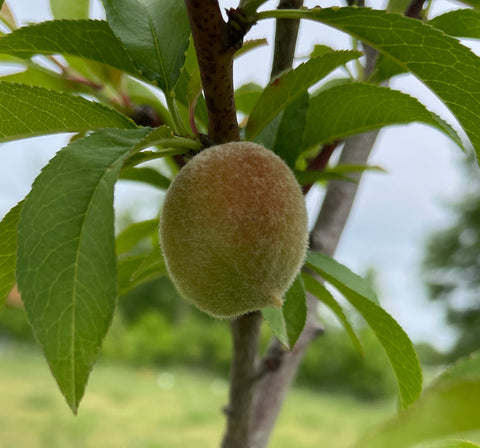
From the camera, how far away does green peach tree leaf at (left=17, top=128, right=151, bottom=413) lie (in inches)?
15.4

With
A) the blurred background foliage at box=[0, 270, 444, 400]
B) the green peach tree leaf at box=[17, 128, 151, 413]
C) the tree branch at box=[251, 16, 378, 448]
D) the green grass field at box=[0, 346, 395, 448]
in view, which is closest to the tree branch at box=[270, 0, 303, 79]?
the green peach tree leaf at box=[17, 128, 151, 413]

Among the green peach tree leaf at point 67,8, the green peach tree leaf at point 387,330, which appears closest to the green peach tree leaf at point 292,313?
the green peach tree leaf at point 387,330

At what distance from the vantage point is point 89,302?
40cm

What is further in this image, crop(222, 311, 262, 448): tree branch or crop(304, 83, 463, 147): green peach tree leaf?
crop(222, 311, 262, 448): tree branch

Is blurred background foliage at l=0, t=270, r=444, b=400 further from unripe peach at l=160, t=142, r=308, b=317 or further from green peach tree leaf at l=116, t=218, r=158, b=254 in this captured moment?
unripe peach at l=160, t=142, r=308, b=317

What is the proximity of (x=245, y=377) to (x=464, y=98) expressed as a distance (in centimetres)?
51

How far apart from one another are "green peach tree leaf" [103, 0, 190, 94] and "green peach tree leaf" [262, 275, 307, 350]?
0.26m

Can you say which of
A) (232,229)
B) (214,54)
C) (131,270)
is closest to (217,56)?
(214,54)

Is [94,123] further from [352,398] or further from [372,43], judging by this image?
[352,398]

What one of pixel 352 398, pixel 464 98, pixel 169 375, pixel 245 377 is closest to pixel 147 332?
pixel 169 375

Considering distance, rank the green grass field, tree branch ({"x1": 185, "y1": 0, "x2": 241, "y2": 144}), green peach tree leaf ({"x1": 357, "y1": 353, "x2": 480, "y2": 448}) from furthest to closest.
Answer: the green grass field
tree branch ({"x1": 185, "y1": 0, "x2": 241, "y2": 144})
green peach tree leaf ({"x1": 357, "y1": 353, "x2": 480, "y2": 448})

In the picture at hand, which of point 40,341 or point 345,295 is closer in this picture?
point 40,341

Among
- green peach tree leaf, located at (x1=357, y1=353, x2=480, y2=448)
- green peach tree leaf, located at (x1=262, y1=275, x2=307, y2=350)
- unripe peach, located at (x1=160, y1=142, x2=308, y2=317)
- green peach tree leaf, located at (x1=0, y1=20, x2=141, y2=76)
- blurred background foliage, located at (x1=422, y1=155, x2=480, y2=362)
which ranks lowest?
blurred background foliage, located at (x1=422, y1=155, x2=480, y2=362)

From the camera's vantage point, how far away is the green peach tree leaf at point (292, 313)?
0.62 m
